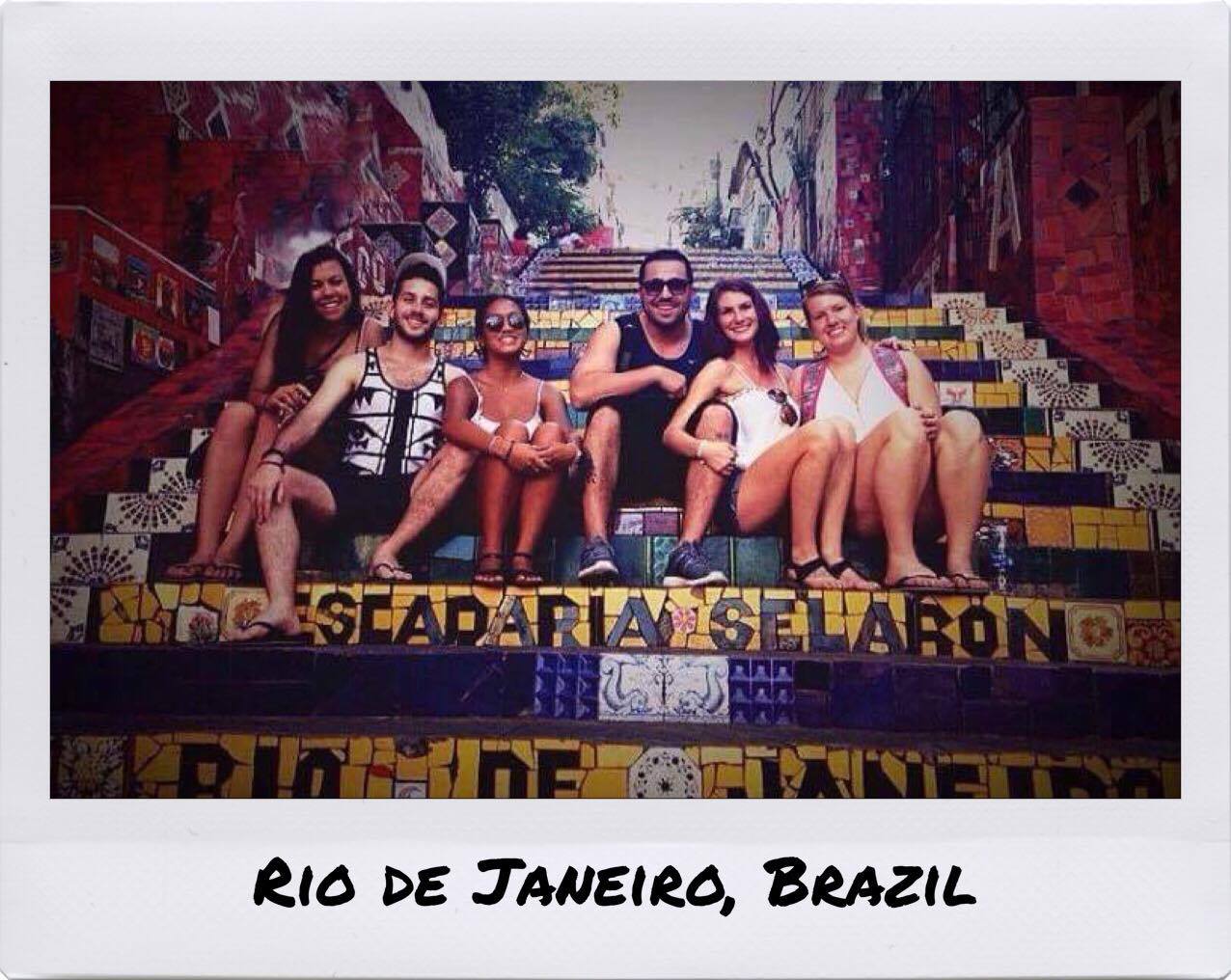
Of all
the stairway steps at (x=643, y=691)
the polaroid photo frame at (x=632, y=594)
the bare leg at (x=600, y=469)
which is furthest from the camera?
the bare leg at (x=600, y=469)

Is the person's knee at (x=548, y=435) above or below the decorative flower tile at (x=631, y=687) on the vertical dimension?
above

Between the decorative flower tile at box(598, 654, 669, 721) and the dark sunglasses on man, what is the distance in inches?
37.1

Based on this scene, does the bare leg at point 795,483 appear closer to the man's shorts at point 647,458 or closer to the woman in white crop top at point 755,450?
the woman in white crop top at point 755,450

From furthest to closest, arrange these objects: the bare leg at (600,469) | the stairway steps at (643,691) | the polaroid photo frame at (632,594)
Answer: the bare leg at (600,469)
the stairway steps at (643,691)
the polaroid photo frame at (632,594)

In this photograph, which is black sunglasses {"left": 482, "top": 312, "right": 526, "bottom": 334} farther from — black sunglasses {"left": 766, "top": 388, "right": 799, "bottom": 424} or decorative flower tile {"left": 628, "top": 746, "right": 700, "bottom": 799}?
decorative flower tile {"left": 628, "top": 746, "right": 700, "bottom": 799}

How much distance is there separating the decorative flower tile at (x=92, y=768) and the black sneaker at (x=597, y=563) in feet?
4.03

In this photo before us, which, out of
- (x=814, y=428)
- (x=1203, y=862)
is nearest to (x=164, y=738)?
(x=814, y=428)

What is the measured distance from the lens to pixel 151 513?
2.97 m

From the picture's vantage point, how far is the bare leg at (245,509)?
296 centimetres

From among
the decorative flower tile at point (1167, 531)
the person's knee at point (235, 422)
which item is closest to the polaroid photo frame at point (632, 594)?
the decorative flower tile at point (1167, 531)

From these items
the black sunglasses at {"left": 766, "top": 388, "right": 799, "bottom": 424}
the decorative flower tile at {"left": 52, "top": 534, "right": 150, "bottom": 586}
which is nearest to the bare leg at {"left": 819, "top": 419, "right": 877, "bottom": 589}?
the black sunglasses at {"left": 766, "top": 388, "right": 799, "bottom": 424}

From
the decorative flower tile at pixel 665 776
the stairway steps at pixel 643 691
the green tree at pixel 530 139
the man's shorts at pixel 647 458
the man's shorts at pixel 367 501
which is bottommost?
the decorative flower tile at pixel 665 776

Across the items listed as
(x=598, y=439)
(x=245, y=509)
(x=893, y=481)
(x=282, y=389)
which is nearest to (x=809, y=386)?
(x=893, y=481)

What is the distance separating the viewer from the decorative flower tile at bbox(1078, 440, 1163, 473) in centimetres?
295
